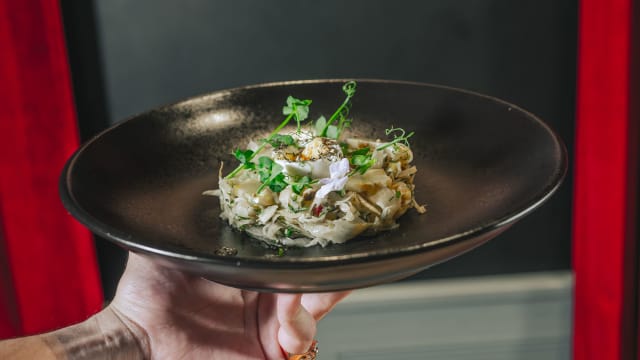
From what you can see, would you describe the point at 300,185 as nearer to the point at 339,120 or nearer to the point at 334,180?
the point at 334,180

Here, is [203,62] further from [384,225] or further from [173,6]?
[384,225]

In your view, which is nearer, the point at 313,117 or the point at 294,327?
the point at 294,327

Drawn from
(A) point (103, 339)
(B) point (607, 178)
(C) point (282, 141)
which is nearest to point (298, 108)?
(C) point (282, 141)

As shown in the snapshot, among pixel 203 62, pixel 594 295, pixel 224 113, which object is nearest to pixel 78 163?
pixel 224 113

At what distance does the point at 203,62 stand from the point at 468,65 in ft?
2.70

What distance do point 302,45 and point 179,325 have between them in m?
1.26

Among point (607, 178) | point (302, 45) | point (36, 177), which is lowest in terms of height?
point (607, 178)

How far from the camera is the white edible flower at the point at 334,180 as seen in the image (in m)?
0.91

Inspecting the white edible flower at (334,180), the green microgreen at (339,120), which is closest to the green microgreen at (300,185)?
the white edible flower at (334,180)

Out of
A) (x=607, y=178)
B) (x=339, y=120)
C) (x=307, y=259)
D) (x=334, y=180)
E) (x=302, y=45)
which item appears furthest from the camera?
(x=302, y=45)

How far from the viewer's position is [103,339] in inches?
40.7

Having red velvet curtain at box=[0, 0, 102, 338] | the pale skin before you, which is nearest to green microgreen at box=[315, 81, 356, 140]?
the pale skin

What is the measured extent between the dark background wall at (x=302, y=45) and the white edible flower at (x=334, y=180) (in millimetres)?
1285

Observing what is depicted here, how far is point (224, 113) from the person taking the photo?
115cm
